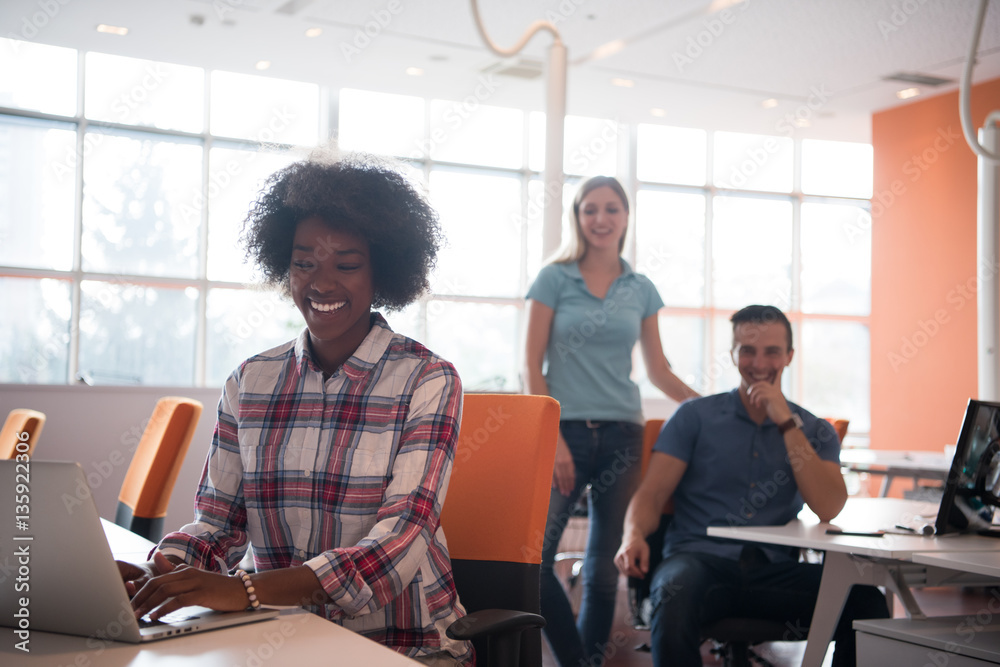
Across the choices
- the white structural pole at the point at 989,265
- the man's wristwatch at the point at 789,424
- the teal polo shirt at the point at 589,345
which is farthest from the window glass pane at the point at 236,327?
the man's wristwatch at the point at 789,424

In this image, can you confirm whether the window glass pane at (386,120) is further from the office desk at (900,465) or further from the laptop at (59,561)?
the laptop at (59,561)

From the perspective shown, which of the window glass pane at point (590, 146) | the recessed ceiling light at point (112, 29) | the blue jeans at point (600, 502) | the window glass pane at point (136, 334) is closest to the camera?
the blue jeans at point (600, 502)

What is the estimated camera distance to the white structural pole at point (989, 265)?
512 cm

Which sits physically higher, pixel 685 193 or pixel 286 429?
pixel 685 193

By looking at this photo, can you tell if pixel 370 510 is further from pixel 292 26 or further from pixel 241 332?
pixel 241 332

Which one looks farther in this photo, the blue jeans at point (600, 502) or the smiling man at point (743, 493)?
the blue jeans at point (600, 502)

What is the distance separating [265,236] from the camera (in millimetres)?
1712

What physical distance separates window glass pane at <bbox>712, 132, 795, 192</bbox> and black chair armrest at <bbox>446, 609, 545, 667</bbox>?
29.5 feet

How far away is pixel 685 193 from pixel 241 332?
474cm

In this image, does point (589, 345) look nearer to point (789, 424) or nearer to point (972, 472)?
point (789, 424)

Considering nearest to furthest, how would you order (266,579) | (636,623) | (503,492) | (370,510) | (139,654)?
(139,654)
(266,579)
(370,510)
(503,492)
(636,623)

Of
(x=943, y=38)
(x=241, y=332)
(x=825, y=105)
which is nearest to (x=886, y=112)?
(x=825, y=105)

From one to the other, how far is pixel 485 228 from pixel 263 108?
230cm

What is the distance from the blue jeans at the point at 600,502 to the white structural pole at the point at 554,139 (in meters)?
1.52
